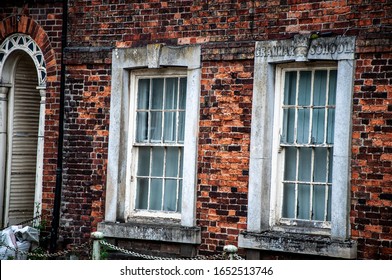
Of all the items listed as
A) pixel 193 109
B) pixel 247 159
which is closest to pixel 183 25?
pixel 193 109

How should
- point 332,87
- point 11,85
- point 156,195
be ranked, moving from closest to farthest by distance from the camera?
point 332,87 → point 156,195 → point 11,85

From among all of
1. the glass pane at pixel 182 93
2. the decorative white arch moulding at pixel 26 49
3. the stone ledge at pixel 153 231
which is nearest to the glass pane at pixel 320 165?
the stone ledge at pixel 153 231

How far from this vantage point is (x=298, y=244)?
11.7m

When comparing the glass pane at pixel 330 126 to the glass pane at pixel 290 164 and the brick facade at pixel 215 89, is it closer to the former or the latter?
the brick facade at pixel 215 89

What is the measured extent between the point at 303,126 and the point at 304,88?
51 cm

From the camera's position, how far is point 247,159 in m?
12.4

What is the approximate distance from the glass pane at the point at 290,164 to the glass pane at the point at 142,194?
92.0 inches

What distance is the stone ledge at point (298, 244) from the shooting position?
11.3m

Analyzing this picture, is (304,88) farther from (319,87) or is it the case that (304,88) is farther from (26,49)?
(26,49)

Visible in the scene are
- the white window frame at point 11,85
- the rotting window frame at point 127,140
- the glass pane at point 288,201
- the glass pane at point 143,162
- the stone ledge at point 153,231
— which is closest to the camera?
the glass pane at point 288,201

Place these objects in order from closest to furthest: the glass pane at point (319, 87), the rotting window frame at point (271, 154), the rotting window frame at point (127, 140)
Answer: the rotting window frame at point (271, 154)
the glass pane at point (319, 87)
the rotting window frame at point (127, 140)

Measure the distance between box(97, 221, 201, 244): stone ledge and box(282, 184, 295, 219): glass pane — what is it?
1.30 m

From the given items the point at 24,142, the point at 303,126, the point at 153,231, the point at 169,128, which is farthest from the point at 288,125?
the point at 24,142

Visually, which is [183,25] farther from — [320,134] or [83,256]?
[83,256]
